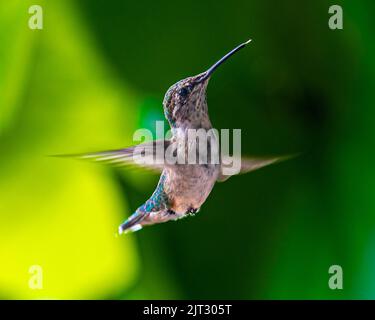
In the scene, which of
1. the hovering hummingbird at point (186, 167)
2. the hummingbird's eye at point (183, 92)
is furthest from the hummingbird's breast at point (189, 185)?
the hummingbird's eye at point (183, 92)

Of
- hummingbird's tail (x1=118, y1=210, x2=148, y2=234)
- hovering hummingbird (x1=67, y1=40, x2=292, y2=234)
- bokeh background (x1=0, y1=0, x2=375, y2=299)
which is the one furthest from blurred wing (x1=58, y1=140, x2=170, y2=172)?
bokeh background (x1=0, y1=0, x2=375, y2=299)

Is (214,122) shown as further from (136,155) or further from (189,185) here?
(136,155)

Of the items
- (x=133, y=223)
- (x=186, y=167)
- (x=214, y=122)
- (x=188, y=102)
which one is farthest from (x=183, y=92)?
(x=214, y=122)

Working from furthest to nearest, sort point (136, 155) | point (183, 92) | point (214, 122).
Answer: point (214, 122) < point (183, 92) < point (136, 155)

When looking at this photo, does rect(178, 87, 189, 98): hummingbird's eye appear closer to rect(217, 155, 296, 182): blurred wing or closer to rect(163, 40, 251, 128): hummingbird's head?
rect(163, 40, 251, 128): hummingbird's head

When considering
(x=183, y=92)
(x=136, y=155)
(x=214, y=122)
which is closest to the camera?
(x=136, y=155)

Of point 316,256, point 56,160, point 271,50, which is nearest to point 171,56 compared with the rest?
point 271,50
